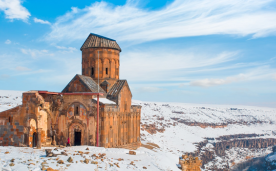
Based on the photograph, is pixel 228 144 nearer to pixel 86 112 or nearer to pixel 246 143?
pixel 246 143

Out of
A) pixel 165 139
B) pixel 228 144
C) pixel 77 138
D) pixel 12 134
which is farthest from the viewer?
pixel 228 144

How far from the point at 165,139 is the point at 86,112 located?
6301cm

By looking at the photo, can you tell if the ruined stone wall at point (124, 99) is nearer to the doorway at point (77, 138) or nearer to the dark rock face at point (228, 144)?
the doorway at point (77, 138)

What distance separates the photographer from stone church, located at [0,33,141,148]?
25594mm

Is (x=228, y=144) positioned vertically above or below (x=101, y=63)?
below

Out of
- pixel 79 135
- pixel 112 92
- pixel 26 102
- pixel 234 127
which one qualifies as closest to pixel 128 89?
pixel 112 92

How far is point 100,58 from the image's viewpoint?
33.0 m

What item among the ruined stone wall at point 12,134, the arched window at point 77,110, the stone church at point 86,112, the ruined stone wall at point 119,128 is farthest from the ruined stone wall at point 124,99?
the ruined stone wall at point 12,134

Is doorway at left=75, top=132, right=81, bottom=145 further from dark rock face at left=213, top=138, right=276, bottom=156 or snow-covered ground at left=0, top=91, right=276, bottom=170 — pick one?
dark rock face at left=213, top=138, right=276, bottom=156

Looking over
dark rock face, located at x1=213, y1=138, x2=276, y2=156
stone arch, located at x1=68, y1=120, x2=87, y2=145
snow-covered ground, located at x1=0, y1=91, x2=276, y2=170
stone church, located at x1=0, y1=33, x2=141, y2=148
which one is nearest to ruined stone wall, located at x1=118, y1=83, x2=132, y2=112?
stone church, located at x1=0, y1=33, x2=141, y2=148

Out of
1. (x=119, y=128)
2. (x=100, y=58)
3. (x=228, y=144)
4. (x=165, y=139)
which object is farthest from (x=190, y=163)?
(x=228, y=144)

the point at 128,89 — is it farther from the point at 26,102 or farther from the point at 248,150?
Result: the point at 248,150

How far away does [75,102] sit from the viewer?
2823 cm

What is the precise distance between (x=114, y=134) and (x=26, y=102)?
9951mm
